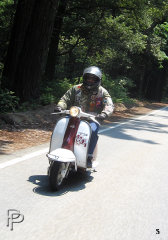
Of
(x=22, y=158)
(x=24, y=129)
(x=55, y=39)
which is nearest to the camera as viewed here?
(x=22, y=158)

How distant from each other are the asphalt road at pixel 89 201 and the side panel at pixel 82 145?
0.44 metres

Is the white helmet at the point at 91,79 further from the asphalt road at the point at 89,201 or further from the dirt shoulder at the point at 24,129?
the dirt shoulder at the point at 24,129

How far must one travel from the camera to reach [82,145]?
6008 millimetres

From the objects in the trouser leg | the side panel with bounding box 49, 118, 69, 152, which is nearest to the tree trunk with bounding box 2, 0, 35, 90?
the trouser leg

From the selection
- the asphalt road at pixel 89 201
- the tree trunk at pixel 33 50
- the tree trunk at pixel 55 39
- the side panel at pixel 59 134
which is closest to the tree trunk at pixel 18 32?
the tree trunk at pixel 33 50

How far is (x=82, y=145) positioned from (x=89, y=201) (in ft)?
2.99

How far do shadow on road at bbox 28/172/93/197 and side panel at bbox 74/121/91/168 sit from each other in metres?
0.38

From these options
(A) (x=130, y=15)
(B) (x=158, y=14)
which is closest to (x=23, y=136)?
(A) (x=130, y=15)

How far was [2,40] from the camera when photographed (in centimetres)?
1877

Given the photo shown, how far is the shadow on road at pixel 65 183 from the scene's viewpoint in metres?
5.65

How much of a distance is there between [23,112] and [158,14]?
41.9 feet

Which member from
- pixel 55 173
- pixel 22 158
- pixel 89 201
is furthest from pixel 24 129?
pixel 89 201

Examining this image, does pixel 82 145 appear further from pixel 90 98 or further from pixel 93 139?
pixel 90 98

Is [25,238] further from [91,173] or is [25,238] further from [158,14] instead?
[158,14]
